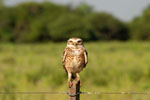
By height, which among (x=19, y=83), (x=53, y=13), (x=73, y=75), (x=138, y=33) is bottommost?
(x=19, y=83)

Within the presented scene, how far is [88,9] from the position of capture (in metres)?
65.9

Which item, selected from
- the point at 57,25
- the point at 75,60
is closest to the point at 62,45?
the point at 57,25

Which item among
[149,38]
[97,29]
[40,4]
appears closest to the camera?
[149,38]

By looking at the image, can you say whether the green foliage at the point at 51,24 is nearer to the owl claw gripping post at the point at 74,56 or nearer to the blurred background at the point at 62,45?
the blurred background at the point at 62,45

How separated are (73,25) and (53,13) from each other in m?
12.1

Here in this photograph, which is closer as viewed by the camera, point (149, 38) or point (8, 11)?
point (149, 38)

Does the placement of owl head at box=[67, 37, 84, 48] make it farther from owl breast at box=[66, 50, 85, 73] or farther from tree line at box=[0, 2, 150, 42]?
tree line at box=[0, 2, 150, 42]

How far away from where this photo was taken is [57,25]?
114ft

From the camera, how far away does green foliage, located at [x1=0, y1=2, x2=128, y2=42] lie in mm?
33844

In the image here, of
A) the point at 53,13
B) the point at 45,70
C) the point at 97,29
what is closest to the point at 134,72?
the point at 45,70

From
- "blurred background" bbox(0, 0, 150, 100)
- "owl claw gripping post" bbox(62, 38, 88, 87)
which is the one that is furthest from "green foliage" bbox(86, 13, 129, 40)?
"owl claw gripping post" bbox(62, 38, 88, 87)

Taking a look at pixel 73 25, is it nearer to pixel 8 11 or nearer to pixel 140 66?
pixel 8 11

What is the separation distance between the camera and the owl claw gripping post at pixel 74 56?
2.38 m

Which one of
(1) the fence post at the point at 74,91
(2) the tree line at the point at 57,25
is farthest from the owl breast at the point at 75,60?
(2) the tree line at the point at 57,25
